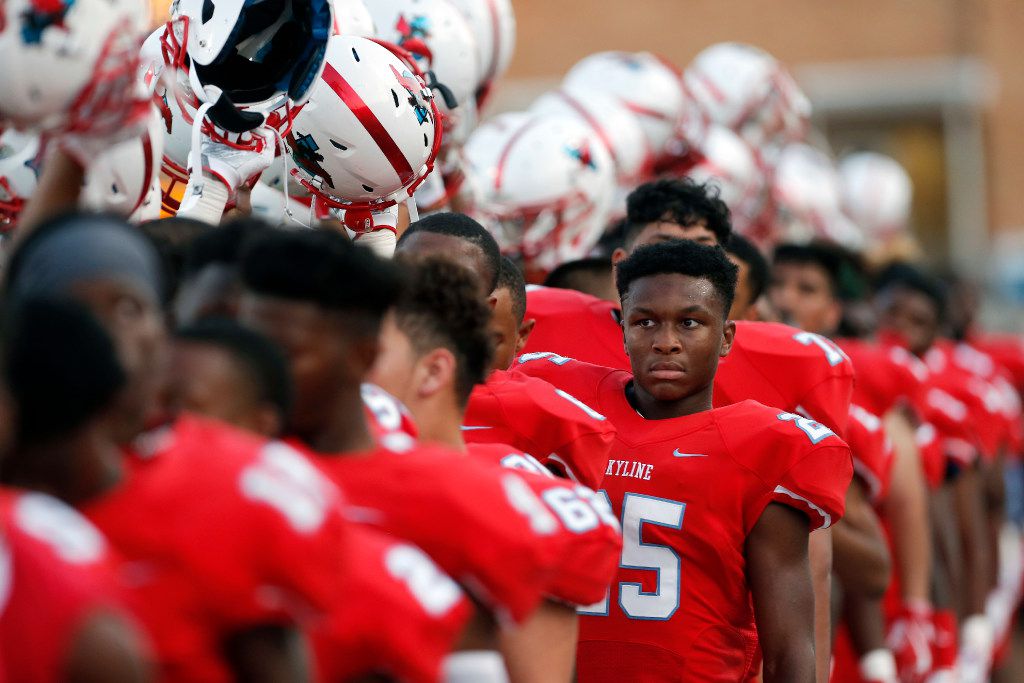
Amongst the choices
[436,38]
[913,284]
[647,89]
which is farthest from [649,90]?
[436,38]

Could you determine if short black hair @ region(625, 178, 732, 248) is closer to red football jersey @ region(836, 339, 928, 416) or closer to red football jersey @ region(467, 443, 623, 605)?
red football jersey @ region(836, 339, 928, 416)

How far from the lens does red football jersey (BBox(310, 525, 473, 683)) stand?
2.46 meters

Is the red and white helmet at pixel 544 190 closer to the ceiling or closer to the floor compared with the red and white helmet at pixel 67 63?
closer to the floor

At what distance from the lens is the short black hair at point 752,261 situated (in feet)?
17.4

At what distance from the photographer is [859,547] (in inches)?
213

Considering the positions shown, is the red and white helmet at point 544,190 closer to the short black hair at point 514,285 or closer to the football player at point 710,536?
the short black hair at point 514,285

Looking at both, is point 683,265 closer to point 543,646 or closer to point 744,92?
point 543,646

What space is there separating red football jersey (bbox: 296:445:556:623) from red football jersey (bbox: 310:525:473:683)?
0.39ft

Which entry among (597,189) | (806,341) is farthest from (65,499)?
(597,189)

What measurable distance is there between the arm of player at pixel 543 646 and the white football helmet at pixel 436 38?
212cm

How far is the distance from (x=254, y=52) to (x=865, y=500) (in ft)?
9.27

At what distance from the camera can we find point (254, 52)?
11.9 ft

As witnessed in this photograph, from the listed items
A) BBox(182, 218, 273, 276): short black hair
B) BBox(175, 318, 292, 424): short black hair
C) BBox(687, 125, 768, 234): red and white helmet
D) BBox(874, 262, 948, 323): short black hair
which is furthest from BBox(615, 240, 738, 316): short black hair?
BBox(874, 262, 948, 323): short black hair

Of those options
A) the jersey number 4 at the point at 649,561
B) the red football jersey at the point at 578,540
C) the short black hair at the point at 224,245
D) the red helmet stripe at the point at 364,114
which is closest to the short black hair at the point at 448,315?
the red football jersey at the point at 578,540
